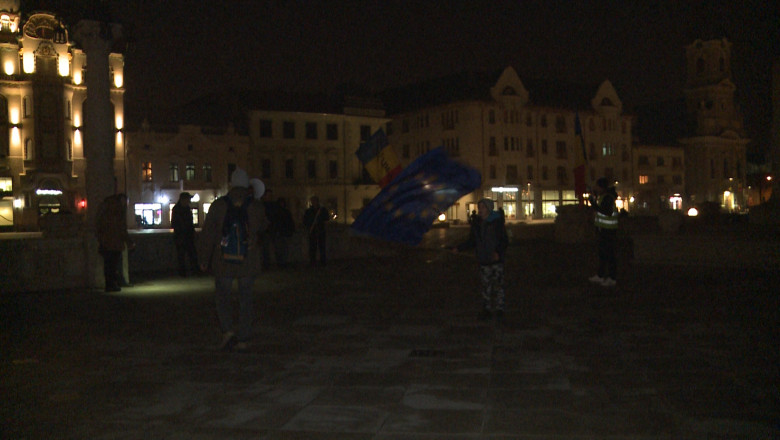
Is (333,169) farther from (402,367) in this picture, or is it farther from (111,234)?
(402,367)

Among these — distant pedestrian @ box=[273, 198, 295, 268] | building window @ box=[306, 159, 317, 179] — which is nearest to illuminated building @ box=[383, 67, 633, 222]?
building window @ box=[306, 159, 317, 179]

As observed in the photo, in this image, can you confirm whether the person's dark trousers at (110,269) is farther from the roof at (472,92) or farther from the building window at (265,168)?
the roof at (472,92)

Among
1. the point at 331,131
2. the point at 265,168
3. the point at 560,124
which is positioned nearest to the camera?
the point at 265,168

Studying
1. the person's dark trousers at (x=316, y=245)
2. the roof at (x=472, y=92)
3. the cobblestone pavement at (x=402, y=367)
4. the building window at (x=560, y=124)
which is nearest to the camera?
the cobblestone pavement at (x=402, y=367)

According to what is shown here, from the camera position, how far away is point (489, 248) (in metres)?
10.5

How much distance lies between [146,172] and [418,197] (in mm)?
53581

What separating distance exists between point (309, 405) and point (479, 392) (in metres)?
1.43

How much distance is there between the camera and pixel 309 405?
6.22 m

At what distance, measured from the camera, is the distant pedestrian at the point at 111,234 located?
13.8m

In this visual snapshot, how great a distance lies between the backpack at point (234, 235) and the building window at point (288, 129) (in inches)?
2323

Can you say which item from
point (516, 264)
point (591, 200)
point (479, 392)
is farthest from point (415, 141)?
point (479, 392)

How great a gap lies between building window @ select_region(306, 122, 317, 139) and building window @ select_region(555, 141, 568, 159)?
28665 millimetres

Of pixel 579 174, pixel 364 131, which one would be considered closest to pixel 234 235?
pixel 579 174

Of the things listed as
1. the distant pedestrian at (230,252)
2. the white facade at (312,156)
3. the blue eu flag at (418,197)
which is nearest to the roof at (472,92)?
the white facade at (312,156)
